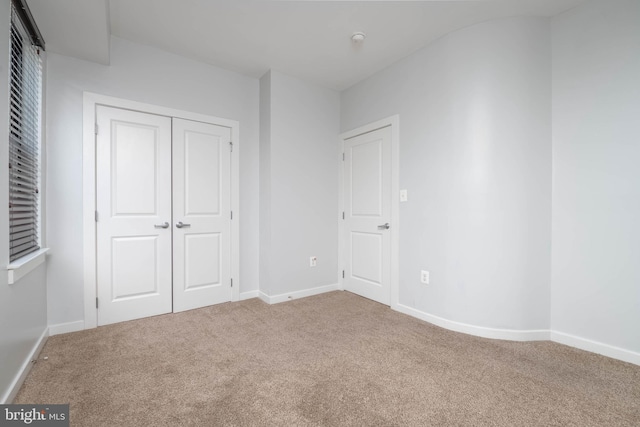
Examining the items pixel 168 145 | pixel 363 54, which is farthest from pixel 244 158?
pixel 363 54

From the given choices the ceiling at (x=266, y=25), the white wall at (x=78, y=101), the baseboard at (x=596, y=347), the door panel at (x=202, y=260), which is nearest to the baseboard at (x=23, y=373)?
the white wall at (x=78, y=101)

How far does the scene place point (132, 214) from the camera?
282 cm

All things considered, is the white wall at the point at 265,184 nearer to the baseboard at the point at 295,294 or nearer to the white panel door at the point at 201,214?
the baseboard at the point at 295,294

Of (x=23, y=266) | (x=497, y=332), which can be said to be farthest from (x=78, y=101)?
(x=497, y=332)

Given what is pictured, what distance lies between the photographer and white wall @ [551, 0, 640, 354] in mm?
2053

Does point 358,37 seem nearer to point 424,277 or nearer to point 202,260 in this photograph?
point 424,277

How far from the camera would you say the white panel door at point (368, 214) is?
10.9ft

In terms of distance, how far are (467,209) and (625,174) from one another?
101cm

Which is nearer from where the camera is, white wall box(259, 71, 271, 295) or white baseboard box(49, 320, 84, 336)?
white baseboard box(49, 320, 84, 336)

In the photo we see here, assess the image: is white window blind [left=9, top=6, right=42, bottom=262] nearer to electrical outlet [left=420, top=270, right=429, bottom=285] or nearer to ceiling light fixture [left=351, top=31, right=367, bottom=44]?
ceiling light fixture [left=351, top=31, right=367, bottom=44]

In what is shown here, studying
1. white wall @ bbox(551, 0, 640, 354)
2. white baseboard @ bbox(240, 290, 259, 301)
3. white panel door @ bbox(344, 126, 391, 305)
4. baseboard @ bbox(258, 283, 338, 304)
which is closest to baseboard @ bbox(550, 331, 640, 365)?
white wall @ bbox(551, 0, 640, 354)

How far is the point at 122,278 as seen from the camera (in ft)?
9.11

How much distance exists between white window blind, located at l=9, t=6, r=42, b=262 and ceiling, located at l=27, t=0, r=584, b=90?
0.22 m

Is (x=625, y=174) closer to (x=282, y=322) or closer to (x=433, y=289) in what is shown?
(x=433, y=289)
